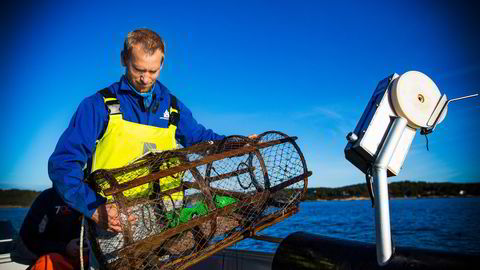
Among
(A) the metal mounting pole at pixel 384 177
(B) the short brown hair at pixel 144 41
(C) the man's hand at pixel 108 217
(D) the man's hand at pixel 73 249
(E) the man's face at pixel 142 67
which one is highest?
(B) the short brown hair at pixel 144 41

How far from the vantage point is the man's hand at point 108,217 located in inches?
87.0

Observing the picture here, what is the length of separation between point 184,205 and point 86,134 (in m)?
0.90

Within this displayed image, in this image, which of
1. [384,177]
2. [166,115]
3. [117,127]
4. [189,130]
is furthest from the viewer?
[189,130]

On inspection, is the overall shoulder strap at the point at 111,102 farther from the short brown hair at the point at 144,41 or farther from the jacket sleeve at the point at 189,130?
the jacket sleeve at the point at 189,130

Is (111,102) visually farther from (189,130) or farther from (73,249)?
(73,249)

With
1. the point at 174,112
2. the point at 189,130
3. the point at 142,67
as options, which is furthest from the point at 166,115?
the point at 142,67

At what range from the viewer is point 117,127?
2.69m

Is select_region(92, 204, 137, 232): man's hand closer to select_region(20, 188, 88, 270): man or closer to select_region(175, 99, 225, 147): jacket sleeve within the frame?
select_region(175, 99, 225, 147): jacket sleeve

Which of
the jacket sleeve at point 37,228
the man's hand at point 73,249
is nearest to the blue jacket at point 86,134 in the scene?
the man's hand at point 73,249

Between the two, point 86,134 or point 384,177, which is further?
point 86,134

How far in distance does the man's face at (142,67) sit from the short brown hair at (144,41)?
3 centimetres

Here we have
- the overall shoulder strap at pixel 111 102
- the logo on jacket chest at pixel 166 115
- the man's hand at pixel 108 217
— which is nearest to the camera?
the man's hand at pixel 108 217

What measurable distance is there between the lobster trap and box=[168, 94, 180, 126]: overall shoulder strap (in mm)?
481

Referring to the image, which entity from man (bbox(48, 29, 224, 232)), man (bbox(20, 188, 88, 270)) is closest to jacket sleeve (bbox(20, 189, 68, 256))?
man (bbox(20, 188, 88, 270))
